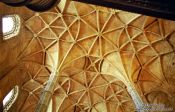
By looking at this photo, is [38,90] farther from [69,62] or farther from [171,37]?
[171,37]

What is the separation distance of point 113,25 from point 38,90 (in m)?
7.80

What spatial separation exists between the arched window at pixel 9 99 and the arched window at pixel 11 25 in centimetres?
458

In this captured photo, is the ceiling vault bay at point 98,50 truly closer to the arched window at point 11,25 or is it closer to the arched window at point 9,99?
the arched window at point 9,99

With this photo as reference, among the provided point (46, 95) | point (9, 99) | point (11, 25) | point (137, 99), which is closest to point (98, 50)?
point (137, 99)

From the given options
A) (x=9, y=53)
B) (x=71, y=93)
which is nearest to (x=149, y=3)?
(x=9, y=53)

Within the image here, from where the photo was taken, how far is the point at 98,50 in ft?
60.5

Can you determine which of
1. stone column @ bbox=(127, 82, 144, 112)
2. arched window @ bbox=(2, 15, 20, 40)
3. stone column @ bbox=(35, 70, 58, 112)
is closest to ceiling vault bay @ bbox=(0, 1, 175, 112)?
stone column @ bbox=(35, 70, 58, 112)

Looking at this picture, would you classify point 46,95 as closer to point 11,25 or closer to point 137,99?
point 11,25

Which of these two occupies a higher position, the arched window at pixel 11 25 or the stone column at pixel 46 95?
the arched window at pixel 11 25

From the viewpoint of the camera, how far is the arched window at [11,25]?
1482 cm

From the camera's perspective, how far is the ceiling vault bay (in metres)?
17.0

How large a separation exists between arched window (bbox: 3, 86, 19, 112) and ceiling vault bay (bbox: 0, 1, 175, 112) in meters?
0.54

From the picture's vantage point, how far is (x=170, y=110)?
16.0 m

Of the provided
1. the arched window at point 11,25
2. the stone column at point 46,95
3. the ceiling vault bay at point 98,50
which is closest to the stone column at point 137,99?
the ceiling vault bay at point 98,50
